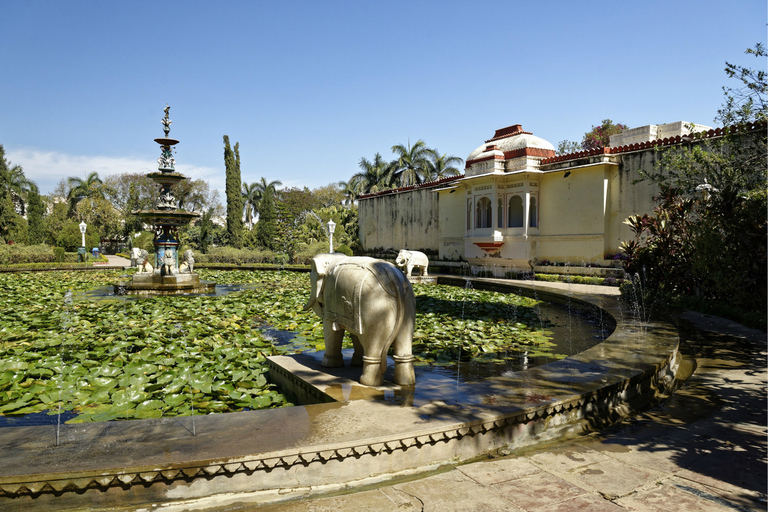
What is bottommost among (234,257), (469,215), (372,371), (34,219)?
(372,371)

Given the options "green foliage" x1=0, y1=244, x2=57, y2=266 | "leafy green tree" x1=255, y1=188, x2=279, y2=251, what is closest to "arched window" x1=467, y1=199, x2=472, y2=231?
"leafy green tree" x1=255, y1=188, x2=279, y2=251

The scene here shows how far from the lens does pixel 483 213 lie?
2044 centimetres

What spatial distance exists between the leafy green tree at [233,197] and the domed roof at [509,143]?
21069mm

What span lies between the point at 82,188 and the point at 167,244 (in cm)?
4026

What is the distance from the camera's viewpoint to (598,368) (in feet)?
13.8

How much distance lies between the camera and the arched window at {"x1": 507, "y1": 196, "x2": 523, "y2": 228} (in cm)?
2016

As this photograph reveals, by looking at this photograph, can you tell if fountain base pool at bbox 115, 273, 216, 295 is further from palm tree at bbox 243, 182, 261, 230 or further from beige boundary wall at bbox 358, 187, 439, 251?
palm tree at bbox 243, 182, 261, 230

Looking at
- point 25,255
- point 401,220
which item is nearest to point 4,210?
point 25,255

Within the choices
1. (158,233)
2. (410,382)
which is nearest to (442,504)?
(410,382)

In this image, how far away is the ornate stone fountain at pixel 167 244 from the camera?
515 inches

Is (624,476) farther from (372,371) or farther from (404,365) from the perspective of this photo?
(372,371)

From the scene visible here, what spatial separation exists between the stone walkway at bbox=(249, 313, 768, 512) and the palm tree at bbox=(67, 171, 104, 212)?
52.2m

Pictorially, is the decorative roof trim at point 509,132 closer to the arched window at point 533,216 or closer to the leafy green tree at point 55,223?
the arched window at point 533,216

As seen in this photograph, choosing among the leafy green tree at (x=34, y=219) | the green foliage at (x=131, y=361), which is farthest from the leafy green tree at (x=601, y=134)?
the leafy green tree at (x=34, y=219)
